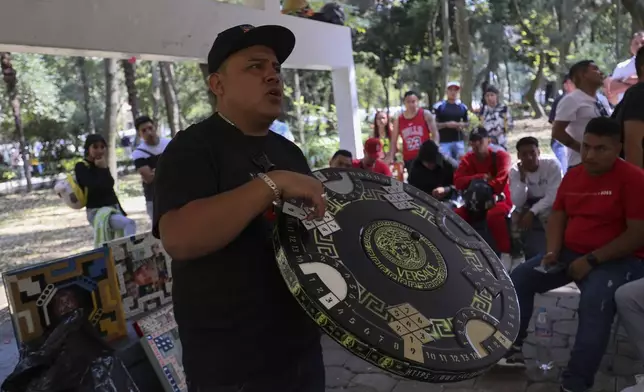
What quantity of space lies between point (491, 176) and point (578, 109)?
3.48ft

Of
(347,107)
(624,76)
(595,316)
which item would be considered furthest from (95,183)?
(624,76)

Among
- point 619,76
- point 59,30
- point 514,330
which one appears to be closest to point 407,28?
point 619,76

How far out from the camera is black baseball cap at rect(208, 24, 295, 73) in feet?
4.81

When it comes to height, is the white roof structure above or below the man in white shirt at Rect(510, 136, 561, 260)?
above

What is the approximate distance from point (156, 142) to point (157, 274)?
205cm

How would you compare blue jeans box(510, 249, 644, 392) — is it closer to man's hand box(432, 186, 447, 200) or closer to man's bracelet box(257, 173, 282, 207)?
man's hand box(432, 186, 447, 200)

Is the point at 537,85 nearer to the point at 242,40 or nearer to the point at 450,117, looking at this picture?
the point at 450,117

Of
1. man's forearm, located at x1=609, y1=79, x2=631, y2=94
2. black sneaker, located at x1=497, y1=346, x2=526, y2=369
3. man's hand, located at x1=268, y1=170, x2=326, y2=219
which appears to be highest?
man's forearm, located at x1=609, y1=79, x2=631, y2=94

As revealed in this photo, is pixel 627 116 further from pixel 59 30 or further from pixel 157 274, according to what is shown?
pixel 59 30

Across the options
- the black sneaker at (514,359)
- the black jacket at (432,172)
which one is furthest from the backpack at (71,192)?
the black sneaker at (514,359)

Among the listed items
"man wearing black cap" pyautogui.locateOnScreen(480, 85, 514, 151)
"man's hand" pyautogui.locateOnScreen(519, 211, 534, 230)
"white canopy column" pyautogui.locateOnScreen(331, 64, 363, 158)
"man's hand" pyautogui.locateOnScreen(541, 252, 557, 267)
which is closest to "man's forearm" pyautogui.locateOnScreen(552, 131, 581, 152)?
"man's hand" pyautogui.locateOnScreen(519, 211, 534, 230)

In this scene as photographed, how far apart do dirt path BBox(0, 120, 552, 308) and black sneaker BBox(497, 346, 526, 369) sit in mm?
4543

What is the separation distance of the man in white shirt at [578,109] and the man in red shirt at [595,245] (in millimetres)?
1220

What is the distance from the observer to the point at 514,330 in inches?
64.1
